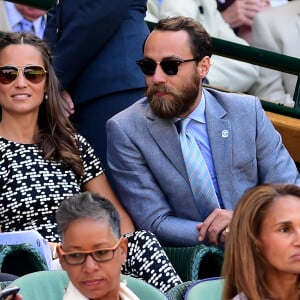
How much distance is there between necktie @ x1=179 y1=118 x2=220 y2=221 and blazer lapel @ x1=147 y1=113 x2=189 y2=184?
0.02m

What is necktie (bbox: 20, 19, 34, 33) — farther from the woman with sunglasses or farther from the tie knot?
the tie knot

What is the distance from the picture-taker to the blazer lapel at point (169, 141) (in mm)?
6242

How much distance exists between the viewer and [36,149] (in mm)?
6270

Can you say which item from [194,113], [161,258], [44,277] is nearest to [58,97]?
[194,113]

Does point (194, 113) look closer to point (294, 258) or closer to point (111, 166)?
point (111, 166)

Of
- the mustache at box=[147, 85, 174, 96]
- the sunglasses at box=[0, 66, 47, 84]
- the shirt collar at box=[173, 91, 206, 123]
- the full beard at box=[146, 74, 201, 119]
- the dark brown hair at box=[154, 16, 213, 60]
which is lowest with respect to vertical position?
the shirt collar at box=[173, 91, 206, 123]

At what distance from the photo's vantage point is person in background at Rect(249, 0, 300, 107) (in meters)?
8.41

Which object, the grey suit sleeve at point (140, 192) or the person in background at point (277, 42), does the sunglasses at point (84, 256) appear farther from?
the person in background at point (277, 42)

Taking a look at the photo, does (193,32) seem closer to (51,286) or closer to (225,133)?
(225,133)

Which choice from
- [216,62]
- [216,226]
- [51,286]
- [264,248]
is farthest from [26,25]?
[264,248]

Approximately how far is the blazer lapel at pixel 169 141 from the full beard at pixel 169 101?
45mm

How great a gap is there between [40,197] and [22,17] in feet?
9.31

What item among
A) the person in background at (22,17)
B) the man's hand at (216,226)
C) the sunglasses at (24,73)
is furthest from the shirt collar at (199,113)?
the person in background at (22,17)

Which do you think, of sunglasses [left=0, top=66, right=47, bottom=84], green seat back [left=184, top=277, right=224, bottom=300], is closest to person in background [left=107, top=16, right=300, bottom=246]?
sunglasses [left=0, top=66, right=47, bottom=84]
